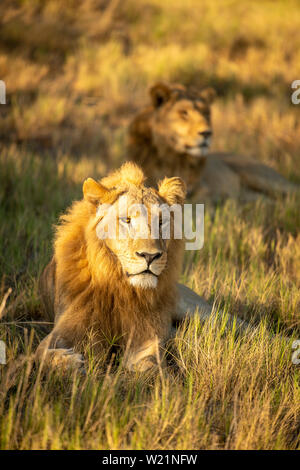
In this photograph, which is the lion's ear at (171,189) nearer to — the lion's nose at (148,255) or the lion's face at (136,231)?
the lion's face at (136,231)

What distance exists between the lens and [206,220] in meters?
7.17

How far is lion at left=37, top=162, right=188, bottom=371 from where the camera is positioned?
3646 millimetres

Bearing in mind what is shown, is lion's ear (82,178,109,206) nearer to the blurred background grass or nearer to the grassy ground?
the grassy ground

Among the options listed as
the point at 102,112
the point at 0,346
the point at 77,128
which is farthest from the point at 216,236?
the point at 102,112

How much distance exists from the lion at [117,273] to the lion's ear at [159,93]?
461cm

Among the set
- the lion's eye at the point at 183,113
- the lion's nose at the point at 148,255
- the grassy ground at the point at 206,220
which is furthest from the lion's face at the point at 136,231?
the lion's eye at the point at 183,113

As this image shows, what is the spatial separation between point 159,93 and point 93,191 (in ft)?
16.4

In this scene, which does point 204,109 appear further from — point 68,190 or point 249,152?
point 249,152

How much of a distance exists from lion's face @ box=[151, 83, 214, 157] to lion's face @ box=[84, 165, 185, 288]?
432cm

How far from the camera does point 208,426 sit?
311cm

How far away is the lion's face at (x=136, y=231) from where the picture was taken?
11.7ft

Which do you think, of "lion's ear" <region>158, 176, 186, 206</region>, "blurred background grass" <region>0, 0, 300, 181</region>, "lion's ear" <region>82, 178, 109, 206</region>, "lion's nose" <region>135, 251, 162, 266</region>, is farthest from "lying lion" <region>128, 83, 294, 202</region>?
"lion's nose" <region>135, 251, 162, 266</region>

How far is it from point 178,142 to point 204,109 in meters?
0.59

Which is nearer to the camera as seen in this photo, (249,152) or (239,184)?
(239,184)
